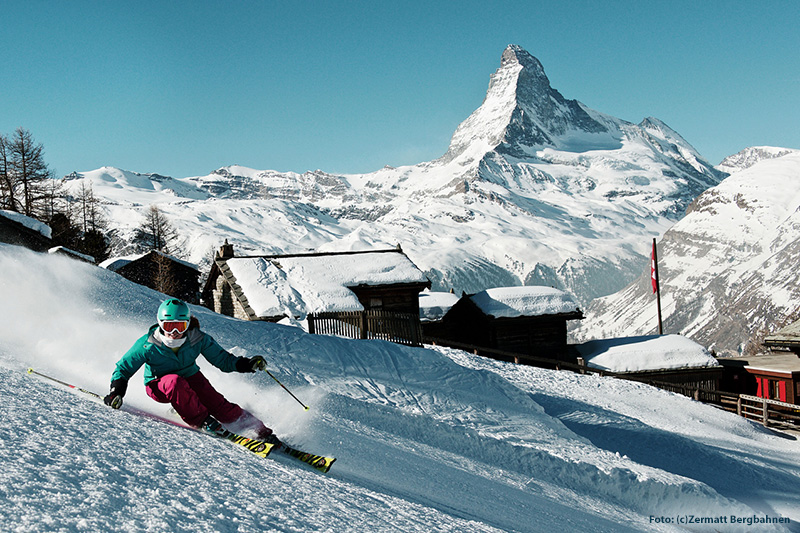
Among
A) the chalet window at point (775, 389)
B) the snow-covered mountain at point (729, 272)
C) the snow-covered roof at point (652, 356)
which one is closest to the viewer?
the snow-covered roof at point (652, 356)

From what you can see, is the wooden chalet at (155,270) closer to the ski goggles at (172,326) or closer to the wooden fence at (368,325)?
the wooden fence at (368,325)

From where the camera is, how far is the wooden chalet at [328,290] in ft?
59.3

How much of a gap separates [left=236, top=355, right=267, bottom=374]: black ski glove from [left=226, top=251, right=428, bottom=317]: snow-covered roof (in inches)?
603

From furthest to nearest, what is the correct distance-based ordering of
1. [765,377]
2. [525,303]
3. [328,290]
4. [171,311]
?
[525,303] → [765,377] → [328,290] → [171,311]

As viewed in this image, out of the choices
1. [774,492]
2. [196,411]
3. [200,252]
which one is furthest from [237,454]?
[200,252]

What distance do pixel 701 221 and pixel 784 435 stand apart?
120m

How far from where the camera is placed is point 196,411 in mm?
5613

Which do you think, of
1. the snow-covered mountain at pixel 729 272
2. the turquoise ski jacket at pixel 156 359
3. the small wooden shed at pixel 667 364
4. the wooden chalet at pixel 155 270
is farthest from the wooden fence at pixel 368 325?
the snow-covered mountain at pixel 729 272

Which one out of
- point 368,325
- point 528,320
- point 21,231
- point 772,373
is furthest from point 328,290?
point 772,373

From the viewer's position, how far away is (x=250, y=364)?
20.0ft

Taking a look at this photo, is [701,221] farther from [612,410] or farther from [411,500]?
[411,500]

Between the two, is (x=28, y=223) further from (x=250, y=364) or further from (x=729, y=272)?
(x=729, y=272)

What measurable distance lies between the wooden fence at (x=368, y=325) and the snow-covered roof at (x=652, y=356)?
557 inches

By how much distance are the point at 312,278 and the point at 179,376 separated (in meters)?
19.3
